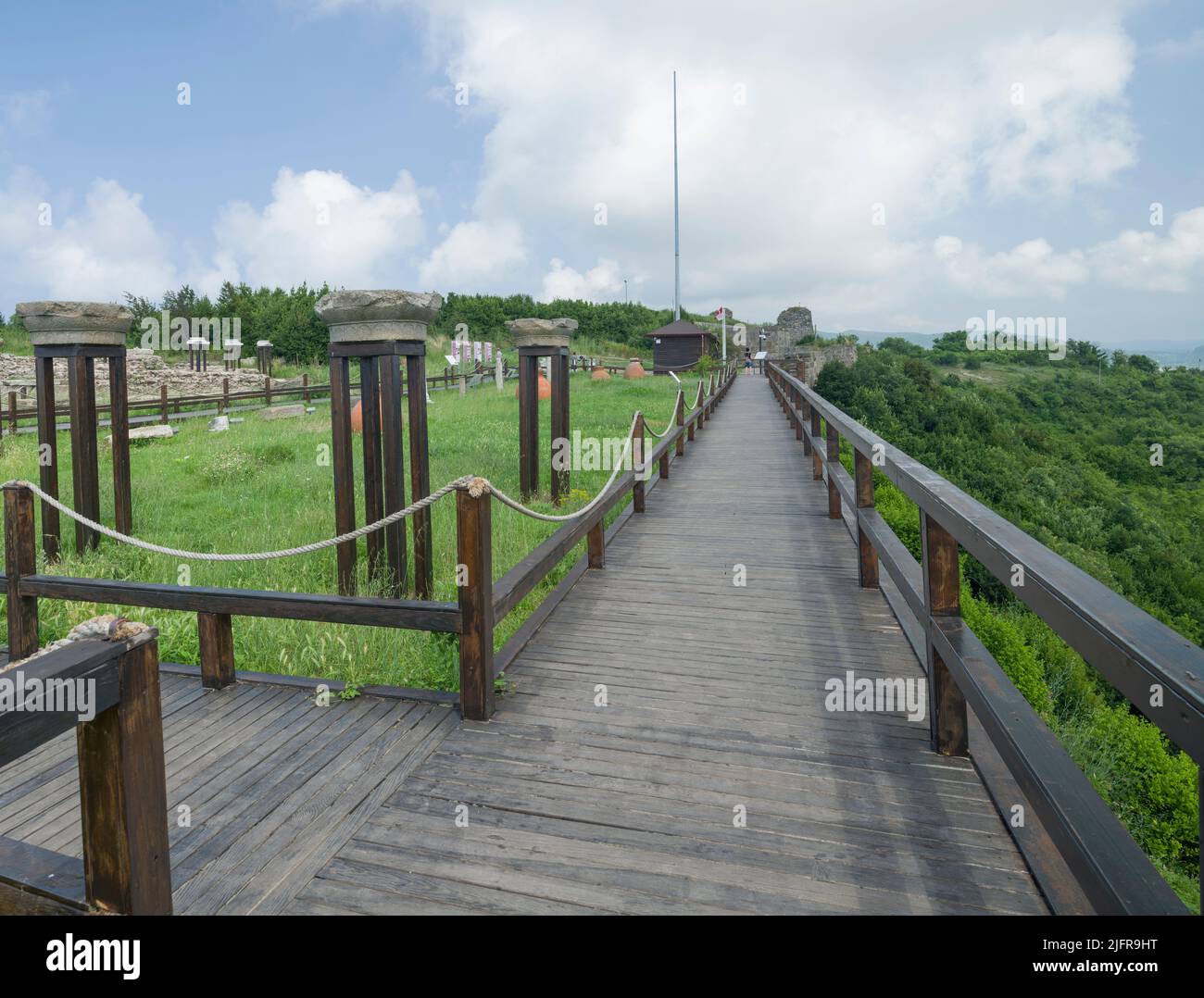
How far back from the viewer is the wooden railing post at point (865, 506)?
5.74 metres

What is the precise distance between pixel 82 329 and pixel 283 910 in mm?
6633

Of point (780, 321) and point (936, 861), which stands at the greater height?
point (780, 321)

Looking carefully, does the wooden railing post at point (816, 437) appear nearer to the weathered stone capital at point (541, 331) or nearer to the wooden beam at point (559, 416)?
the wooden beam at point (559, 416)

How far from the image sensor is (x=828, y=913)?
2.43m

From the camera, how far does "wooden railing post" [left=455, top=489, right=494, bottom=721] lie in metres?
3.70

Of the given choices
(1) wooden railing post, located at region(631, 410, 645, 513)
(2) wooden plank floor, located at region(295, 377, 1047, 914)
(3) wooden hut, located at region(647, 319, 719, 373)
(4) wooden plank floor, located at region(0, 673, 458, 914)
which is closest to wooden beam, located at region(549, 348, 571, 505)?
(1) wooden railing post, located at region(631, 410, 645, 513)

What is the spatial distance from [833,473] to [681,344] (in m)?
40.3

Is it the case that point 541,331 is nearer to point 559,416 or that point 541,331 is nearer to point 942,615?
point 559,416

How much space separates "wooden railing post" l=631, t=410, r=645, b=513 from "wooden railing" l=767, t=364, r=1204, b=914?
418 centimetres

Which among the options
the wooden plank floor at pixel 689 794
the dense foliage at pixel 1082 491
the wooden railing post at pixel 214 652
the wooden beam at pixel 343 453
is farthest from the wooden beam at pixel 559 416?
the wooden railing post at pixel 214 652

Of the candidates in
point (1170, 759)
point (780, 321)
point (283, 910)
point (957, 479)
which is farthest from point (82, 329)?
point (780, 321)

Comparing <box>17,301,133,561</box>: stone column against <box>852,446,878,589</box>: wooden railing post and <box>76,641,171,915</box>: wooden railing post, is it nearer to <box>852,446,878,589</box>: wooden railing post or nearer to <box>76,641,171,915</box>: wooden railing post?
<box>852,446,878,589</box>: wooden railing post

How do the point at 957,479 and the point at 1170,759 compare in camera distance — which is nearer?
the point at 1170,759
